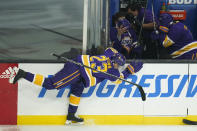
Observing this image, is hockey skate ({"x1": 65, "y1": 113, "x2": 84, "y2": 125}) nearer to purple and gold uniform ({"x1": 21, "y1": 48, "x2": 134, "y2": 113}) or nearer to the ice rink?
the ice rink

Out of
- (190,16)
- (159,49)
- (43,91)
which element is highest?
(190,16)

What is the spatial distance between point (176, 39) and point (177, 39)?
1cm

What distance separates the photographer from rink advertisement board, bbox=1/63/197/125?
321 centimetres

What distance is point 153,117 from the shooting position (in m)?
3.25

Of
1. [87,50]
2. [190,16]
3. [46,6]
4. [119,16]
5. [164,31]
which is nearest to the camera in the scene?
[46,6]

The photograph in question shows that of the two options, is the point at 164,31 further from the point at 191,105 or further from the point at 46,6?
the point at 46,6

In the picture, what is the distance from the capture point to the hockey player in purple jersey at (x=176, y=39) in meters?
3.49

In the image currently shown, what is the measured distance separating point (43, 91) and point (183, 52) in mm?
1502

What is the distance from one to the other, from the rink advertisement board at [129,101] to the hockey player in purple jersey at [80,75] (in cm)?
14

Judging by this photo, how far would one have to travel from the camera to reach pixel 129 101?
3.24 meters

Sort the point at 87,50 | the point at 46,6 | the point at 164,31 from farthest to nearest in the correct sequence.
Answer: the point at 164,31 < the point at 87,50 < the point at 46,6

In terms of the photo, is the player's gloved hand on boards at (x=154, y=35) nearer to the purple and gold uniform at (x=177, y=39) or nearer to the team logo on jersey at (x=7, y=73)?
the purple and gold uniform at (x=177, y=39)

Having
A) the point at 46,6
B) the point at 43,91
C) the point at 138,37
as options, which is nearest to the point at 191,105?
the point at 138,37

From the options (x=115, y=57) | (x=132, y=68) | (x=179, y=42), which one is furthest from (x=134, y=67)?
(x=179, y=42)
